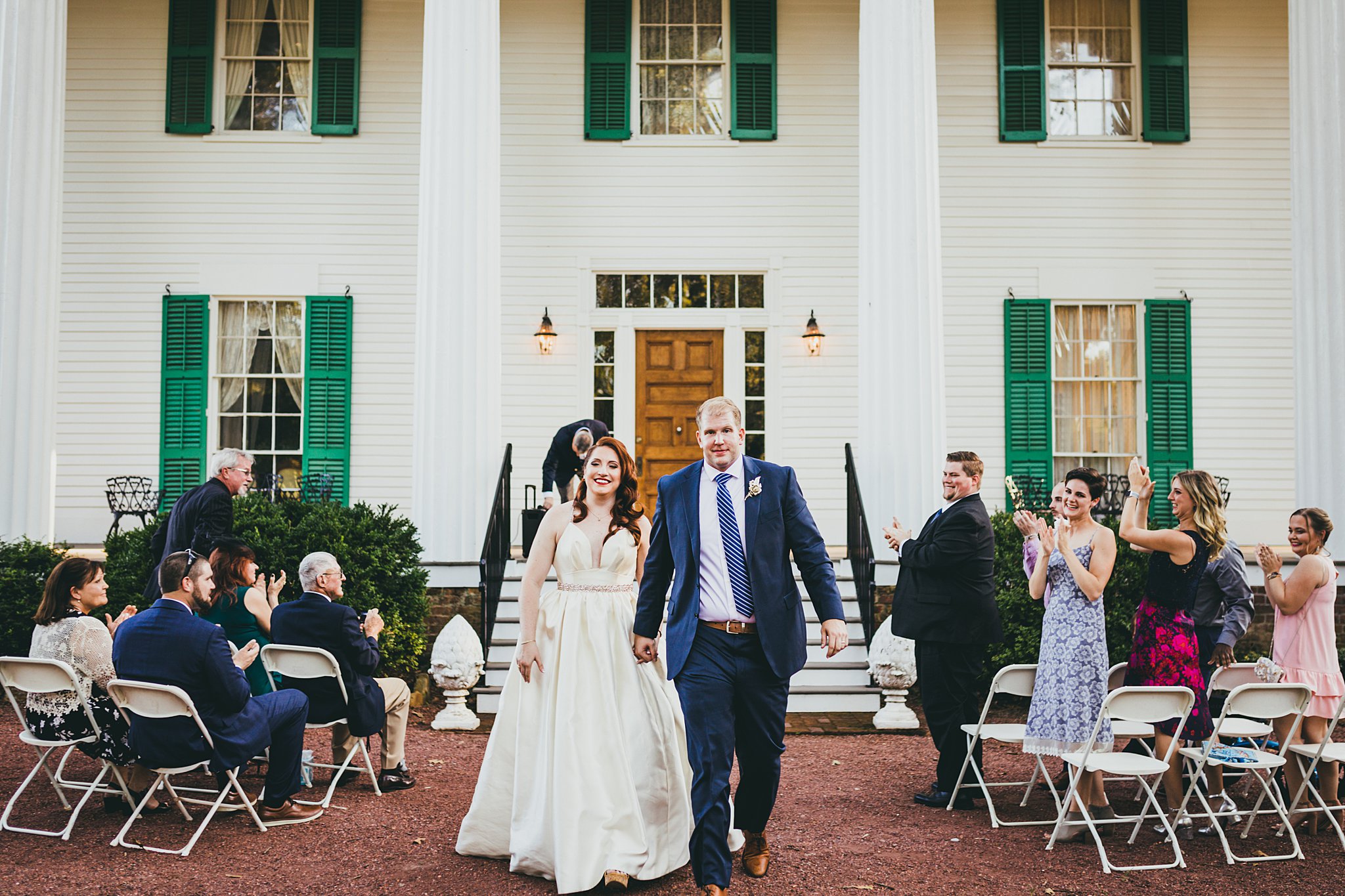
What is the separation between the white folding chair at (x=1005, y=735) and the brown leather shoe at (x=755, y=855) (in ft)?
4.15

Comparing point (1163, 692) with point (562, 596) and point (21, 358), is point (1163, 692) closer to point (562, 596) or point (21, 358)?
point (562, 596)

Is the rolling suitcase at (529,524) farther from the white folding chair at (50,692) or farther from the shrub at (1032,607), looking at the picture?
the white folding chair at (50,692)

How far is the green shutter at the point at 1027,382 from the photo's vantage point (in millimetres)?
12320

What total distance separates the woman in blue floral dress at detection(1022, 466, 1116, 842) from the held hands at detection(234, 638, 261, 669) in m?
3.83

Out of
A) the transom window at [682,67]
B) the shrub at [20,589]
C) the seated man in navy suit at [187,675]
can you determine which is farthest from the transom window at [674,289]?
the seated man in navy suit at [187,675]

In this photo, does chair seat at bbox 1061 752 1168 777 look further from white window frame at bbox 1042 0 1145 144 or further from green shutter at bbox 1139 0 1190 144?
green shutter at bbox 1139 0 1190 144

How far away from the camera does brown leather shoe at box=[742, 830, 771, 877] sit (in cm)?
477

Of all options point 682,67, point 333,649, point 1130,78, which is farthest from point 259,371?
point 1130,78

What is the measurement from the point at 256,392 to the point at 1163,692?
10.1 meters

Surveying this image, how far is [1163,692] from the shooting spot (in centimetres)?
506

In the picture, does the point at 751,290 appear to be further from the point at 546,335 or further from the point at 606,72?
the point at 606,72

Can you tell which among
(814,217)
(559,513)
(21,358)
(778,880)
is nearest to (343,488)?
(21,358)

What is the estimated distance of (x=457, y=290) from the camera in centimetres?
957

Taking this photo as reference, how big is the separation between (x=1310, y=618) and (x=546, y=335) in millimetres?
8005
